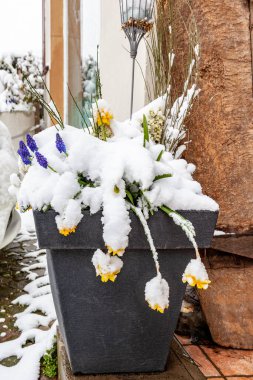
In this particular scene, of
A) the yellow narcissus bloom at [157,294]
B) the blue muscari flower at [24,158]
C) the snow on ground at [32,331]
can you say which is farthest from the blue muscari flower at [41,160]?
the snow on ground at [32,331]

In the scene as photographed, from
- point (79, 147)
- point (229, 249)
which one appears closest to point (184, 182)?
point (79, 147)

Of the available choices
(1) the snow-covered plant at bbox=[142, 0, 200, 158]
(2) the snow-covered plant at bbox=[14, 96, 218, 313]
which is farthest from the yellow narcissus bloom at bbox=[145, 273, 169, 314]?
(1) the snow-covered plant at bbox=[142, 0, 200, 158]

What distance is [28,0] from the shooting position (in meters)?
7.71

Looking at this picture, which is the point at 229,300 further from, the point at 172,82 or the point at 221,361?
the point at 172,82

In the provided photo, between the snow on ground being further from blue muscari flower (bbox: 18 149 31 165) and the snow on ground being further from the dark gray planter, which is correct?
blue muscari flower (bbox: 18 149 31 165)

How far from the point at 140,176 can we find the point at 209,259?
86 centimetres

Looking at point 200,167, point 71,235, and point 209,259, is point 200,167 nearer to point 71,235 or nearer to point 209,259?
point 209,259

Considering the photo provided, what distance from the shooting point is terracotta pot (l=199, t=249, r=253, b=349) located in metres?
1.88

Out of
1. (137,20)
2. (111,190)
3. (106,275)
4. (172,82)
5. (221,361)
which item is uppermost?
(137,20)

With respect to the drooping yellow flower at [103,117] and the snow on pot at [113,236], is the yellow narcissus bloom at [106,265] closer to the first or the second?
the snow on pot at [113,236]

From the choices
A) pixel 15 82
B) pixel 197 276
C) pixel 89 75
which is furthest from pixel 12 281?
pixel 15 82

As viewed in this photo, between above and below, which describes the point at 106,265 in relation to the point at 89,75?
below

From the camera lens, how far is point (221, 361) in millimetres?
1757

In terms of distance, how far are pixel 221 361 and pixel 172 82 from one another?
1.20 meters
